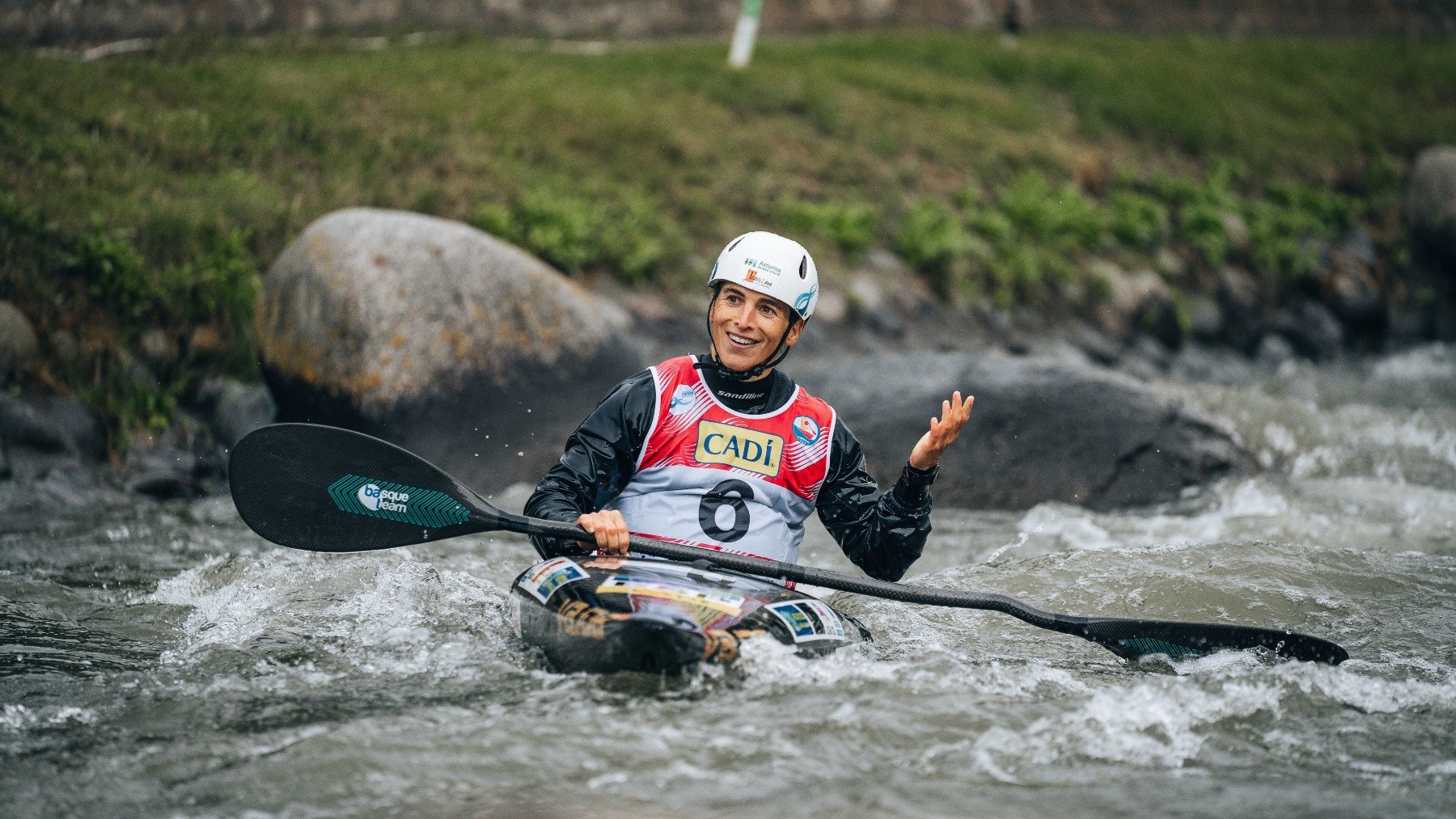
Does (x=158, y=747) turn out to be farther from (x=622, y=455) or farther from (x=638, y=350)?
(x=638, y=350)

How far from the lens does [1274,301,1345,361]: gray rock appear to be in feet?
42.1

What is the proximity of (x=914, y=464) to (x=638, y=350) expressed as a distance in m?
3.94

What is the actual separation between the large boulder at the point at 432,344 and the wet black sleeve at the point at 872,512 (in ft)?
9.53

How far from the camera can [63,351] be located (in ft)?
22.6

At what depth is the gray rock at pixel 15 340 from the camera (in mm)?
6625

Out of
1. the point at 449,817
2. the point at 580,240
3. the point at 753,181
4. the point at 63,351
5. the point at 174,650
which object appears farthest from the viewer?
the point at 753,181

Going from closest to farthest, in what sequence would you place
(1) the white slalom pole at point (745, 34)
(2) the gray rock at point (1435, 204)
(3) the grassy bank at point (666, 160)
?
(3) the grassy bank at point (666, 160), (1) the white slalom pole at point (745, 34), (2) the gray rock at point (1435, 204)

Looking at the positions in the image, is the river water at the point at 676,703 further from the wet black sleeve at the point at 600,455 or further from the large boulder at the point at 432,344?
the large boulder at the point at 432,344

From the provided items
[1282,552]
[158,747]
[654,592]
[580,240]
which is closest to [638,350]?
[580,240]

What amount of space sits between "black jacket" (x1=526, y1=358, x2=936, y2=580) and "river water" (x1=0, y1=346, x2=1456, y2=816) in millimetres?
343

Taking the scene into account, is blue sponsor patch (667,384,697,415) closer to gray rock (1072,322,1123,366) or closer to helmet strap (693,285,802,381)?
helmet strap (693,285,802,381)

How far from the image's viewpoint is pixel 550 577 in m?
4.03

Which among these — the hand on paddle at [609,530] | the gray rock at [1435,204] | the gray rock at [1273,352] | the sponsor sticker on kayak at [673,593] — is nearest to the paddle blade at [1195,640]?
the sponsor sticker on kayak at [673,593]

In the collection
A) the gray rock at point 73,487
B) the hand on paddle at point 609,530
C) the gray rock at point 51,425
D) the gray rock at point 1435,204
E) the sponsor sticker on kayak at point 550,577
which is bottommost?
the gray rock at point 73,487
